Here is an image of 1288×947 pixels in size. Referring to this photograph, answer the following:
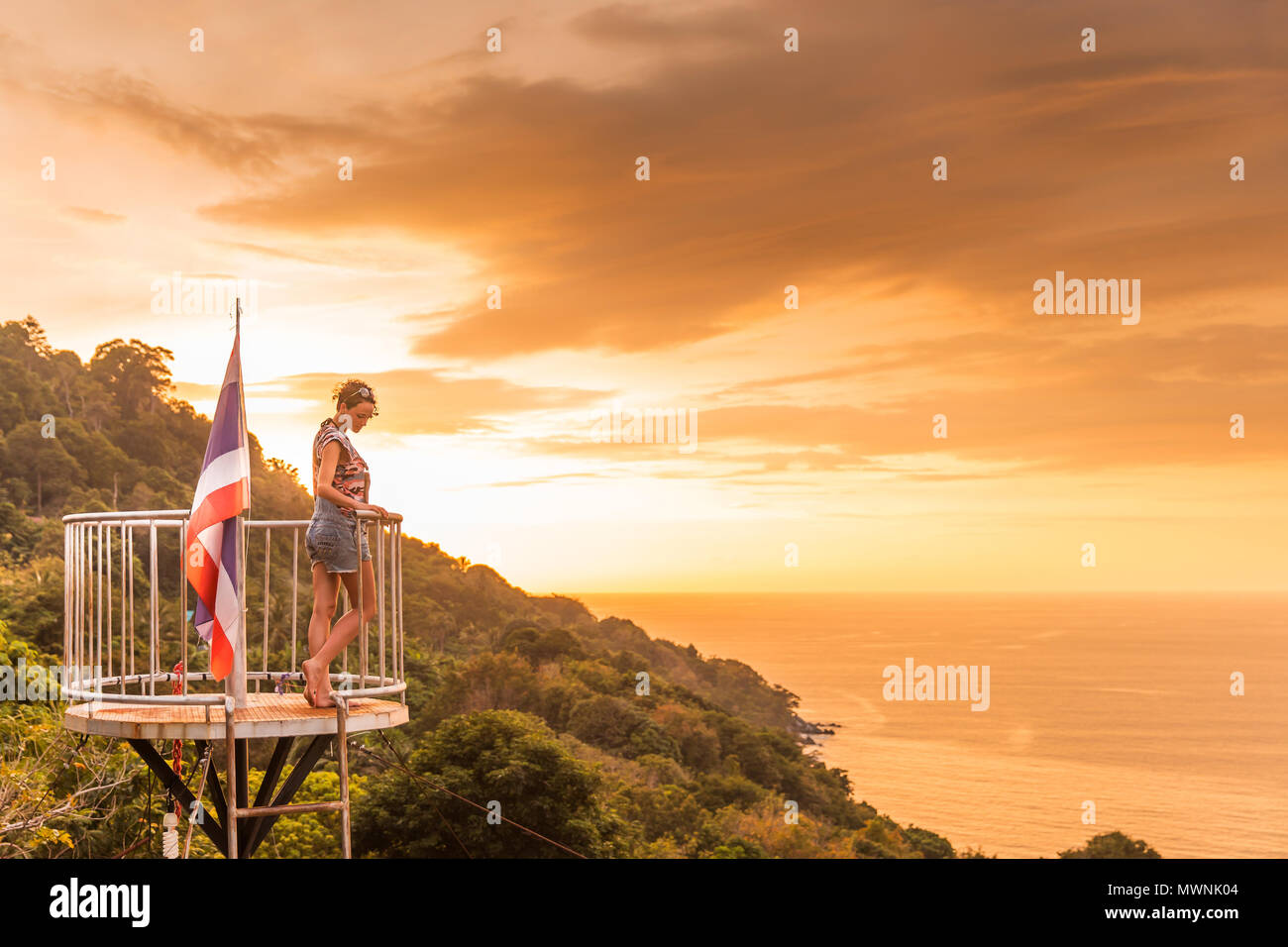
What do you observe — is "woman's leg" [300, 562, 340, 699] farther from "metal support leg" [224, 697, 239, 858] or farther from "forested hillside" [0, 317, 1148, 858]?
"forested hillside" [0, 317, 1148, 858]

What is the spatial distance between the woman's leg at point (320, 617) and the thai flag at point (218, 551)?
403 mm

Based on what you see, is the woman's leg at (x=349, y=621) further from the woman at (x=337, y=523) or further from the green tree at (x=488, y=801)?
the green tree at (x=488, y=801)

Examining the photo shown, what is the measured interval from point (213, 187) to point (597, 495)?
2507cm

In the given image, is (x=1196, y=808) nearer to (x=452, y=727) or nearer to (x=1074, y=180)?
(x=1074, y=180)

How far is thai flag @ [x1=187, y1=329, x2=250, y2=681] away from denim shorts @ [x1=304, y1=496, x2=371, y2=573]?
1.18 ft

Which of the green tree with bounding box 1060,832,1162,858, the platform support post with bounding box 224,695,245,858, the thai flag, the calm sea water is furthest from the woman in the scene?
the green tree with bounding box 1060,832,1162,858

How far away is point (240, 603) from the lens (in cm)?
502

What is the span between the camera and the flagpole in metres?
5.00

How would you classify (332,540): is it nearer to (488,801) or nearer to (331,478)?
(331,478)

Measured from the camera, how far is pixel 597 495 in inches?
2167

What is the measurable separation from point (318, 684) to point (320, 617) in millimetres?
329

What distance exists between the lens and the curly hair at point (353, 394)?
5.27 metres

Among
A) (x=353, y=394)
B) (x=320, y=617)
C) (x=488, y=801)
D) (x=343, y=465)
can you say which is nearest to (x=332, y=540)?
(x=343, y=465)
